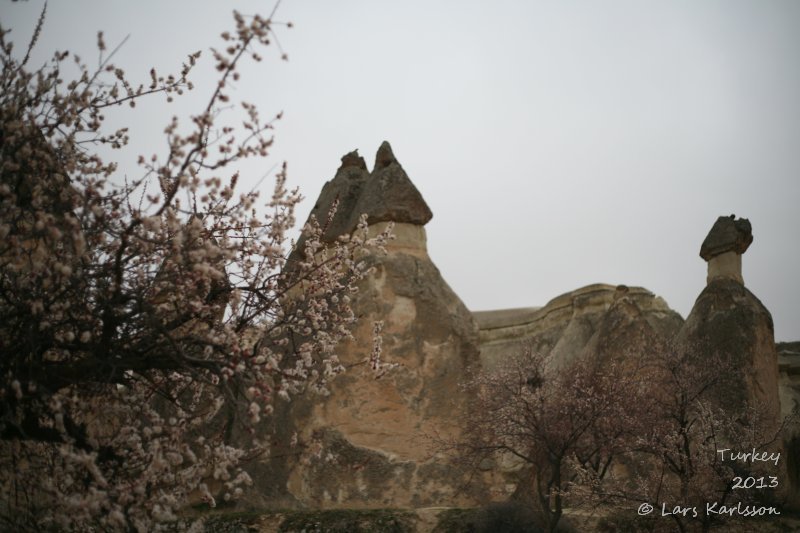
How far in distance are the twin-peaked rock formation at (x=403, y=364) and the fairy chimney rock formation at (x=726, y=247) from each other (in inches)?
9.7

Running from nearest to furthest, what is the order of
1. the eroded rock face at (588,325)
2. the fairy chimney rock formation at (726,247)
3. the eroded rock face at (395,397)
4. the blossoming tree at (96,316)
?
the blossoming tree at (96,316) < the eroded rock face at (395,397) < the eroded rock face at (588,325) < the fairy chimney rock formation at (726,247)

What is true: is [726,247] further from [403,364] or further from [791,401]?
[403,364]

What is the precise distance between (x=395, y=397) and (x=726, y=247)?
7694 millimetres

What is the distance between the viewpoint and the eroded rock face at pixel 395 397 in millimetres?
10461

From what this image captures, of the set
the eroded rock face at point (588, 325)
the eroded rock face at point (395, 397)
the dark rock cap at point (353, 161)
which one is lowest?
the eroded rock face at point (395, 397)

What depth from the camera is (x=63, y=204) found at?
4.50 metres

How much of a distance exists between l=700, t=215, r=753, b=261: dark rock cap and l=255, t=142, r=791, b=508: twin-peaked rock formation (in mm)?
621

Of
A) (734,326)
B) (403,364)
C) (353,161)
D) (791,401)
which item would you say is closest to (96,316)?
(403,364)

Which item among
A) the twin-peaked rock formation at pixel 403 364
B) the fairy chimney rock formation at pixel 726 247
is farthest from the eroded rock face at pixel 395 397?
the fairy chimney rock formation at pixel 726 247

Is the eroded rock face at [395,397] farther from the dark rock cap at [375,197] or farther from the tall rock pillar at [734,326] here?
the tall rock pillar at [734,326]

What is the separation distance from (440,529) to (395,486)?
1586 mm

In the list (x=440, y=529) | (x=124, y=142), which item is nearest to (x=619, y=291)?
(x=440, y=529)

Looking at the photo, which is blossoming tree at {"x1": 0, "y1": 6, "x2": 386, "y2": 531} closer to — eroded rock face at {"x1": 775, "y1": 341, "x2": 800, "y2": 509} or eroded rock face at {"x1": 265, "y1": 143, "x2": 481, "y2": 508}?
eroded rock face at {"x1": 265, "y1": 143, "x2": 481, "y2": 508}

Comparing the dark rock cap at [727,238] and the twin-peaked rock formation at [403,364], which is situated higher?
the dark rock cap at [727,238]
